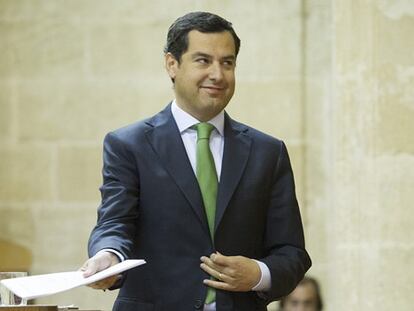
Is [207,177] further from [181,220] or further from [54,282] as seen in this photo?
[54,282]

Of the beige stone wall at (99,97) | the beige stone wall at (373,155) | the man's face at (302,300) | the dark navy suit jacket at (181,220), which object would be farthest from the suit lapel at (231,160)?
the beige stone wall at (99,97)

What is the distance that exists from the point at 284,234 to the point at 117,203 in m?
0.49

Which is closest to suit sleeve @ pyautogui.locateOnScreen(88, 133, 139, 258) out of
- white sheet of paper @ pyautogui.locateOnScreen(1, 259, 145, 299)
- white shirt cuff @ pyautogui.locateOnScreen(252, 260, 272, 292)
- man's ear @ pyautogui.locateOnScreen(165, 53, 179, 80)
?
white sheet of paper @ pyautogui.locateOnScreen(1, 259, 145, 299)

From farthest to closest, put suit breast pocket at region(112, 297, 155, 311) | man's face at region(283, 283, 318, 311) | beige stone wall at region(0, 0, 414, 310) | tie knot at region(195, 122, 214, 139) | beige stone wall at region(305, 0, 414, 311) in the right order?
beige stone wall at region(0, 0, 414, 310) → man's face at region(283, 283, 318, 311) → beige stone wall at region(305, 0, 414, 311) → tie knot at region(195, 122, 214, 139) → suit breast pocket at region(112, 297, 155, 311)

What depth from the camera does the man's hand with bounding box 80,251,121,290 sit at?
11.2 ft

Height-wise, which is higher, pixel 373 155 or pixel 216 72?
pixel 216 72

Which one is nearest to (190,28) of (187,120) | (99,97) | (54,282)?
(187,120)

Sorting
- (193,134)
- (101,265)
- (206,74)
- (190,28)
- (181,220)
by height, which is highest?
(190,28)

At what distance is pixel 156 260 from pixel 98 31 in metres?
3.61

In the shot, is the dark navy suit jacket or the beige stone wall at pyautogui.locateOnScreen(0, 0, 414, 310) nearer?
the dark navy suit jacket

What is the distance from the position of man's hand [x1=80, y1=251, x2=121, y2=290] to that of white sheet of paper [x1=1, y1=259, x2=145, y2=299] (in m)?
0.02

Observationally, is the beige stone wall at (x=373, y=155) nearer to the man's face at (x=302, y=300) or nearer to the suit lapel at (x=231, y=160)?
the man's face at (x=302, y=300)

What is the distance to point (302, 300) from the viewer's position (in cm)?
639

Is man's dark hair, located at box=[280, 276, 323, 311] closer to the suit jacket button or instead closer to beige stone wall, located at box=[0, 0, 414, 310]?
beige stone wall, located at box=[0, 0, 414, 310]
